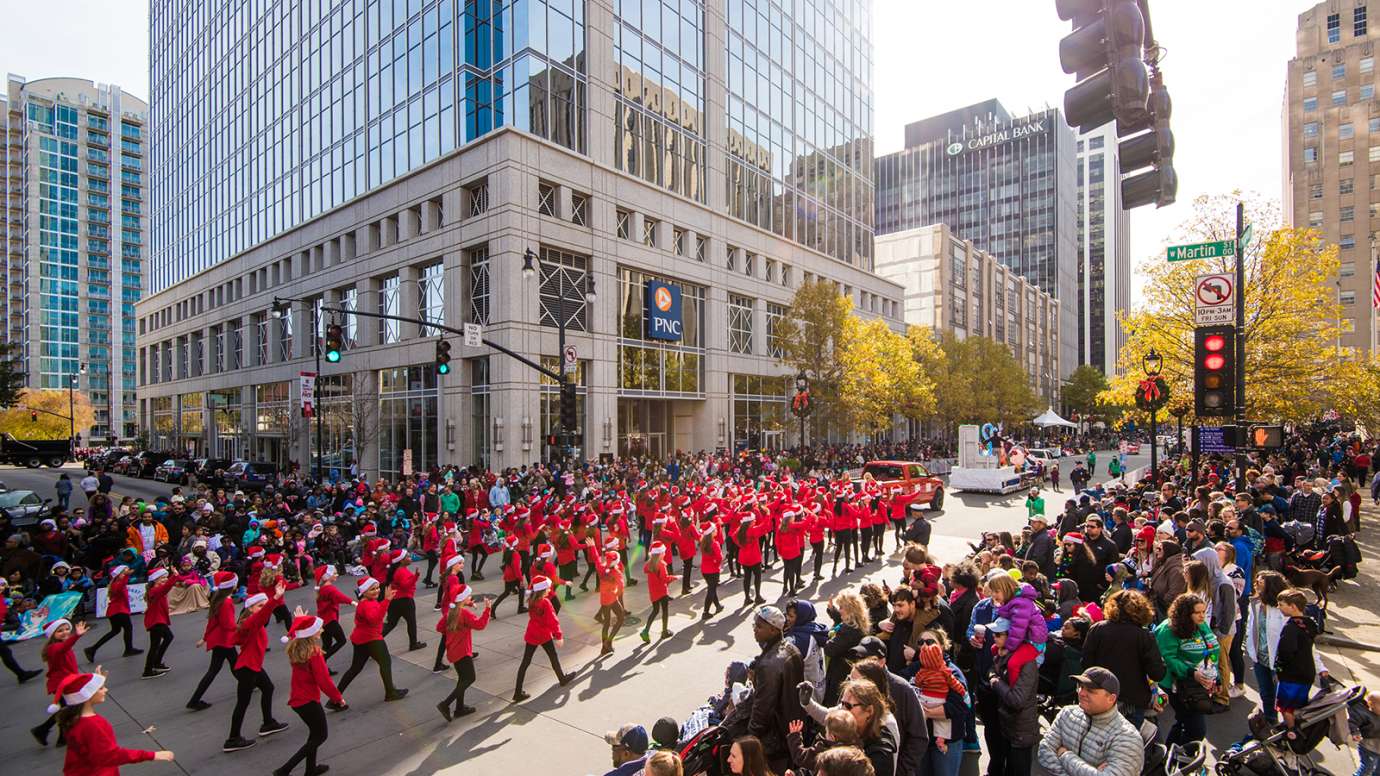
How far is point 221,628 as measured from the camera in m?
8.19

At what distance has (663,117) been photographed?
119ft

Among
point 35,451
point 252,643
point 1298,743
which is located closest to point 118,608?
point 252,643

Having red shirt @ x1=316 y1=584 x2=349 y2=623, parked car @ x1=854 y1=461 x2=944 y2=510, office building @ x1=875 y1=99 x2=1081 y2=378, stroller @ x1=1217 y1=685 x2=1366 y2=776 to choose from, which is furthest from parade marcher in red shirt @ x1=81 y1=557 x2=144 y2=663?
office building @ x1=875 y1=99 x2=1081 y2=378

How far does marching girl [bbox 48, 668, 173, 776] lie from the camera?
507 cm

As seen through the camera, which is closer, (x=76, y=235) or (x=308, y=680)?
(x=308, y=680)

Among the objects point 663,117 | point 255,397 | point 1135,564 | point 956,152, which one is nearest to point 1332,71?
point 956,152

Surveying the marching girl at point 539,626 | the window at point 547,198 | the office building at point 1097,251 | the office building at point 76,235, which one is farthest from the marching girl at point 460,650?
the office building at point 1097,251

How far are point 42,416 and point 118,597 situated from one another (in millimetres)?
87176

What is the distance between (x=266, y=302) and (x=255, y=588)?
44.2 metres

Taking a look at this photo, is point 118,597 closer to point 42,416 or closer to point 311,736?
point 311,736

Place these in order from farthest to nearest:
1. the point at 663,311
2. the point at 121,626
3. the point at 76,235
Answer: the point at 76,235 → the point at 663,311 → the point at 121,626

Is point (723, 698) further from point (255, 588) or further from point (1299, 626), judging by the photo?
point (255, 588)

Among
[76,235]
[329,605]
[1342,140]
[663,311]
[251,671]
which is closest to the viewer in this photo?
[251,671]

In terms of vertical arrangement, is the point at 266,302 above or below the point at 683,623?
above
